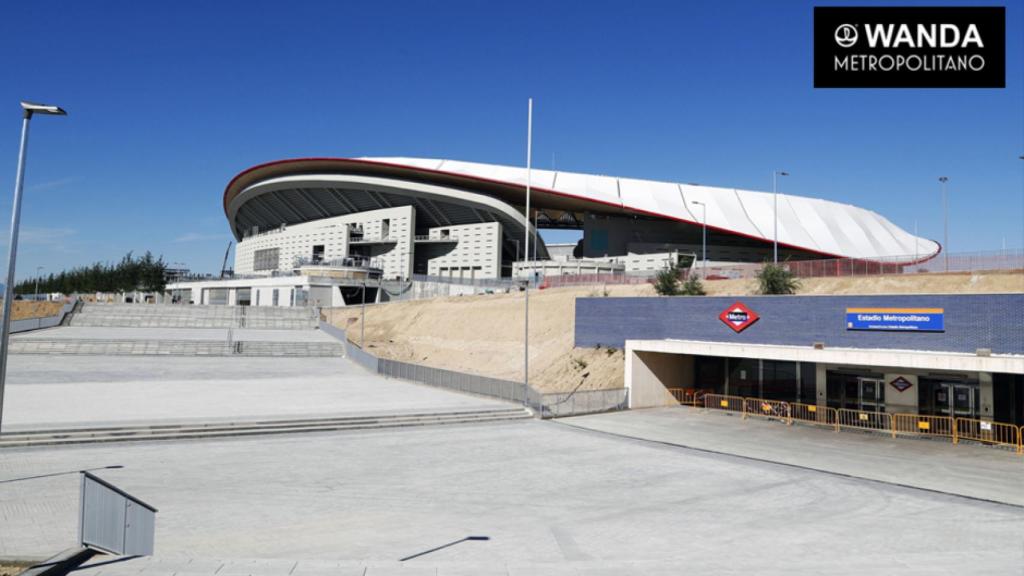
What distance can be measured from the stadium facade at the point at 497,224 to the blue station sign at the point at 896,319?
48942 millimetres

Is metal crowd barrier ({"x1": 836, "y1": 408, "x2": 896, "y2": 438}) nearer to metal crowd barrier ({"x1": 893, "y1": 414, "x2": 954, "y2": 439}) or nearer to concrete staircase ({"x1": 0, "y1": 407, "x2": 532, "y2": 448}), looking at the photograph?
metal crowd barrier ({"x1": 893, "y1": 414, "x2": 954, "y2": 439})

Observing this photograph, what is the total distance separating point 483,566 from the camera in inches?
358

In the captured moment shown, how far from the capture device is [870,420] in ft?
73.3

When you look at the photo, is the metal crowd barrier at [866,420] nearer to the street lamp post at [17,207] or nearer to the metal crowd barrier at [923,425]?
the metal crowd barrier at [923,425]

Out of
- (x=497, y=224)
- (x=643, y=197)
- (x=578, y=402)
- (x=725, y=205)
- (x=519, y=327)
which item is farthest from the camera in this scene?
(x=725, y=205)

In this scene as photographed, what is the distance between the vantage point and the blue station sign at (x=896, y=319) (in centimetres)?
2077

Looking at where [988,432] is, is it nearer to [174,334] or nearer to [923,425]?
[923,425]

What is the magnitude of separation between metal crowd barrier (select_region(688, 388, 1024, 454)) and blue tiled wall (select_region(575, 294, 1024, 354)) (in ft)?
7.05

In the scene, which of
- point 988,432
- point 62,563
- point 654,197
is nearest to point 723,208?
point 654,197

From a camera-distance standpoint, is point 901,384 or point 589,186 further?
point 589,186

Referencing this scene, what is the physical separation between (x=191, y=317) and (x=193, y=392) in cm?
3284

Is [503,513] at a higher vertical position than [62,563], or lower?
lower

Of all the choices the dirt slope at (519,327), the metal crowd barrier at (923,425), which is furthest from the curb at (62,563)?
the dirt slope at (519,327)

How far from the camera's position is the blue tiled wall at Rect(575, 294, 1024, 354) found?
64.3 ft
